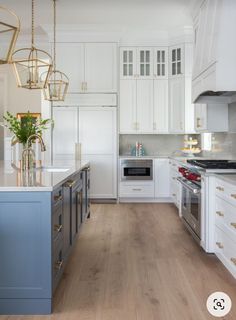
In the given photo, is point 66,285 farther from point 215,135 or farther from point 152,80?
point 152,80

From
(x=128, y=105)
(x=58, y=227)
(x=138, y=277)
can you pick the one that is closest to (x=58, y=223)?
(x=58, y=227)

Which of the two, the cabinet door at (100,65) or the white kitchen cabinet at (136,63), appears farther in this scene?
the white kitchen cabinet at (136,63)

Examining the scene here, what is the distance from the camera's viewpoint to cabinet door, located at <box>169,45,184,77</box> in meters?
6.40

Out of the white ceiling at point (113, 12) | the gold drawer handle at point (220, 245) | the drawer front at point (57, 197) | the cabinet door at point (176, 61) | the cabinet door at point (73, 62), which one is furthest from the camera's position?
the cabinet door at point (73, 62)

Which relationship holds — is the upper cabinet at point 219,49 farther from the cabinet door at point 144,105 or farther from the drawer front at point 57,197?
the cabinet door at point 144,105

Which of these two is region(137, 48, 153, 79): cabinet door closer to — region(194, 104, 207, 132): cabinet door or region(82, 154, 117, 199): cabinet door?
region(194, 104, 207, 132): cabinet door

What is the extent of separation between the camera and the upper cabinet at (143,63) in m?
6.62

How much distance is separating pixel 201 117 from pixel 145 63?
194 cm

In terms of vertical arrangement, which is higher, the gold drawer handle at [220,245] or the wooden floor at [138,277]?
the gold drawer handle at [220,245]

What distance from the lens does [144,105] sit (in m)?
6.66

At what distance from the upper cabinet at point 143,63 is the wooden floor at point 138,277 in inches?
118

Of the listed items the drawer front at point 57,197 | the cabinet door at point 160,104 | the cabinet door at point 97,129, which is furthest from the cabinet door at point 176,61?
the drawer front at point 57,197

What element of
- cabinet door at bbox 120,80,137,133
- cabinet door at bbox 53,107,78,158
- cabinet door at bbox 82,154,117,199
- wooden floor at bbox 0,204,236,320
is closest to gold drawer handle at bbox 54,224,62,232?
wooden floor at bbox 0,204,236,320

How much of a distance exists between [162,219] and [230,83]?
2.44 meters
